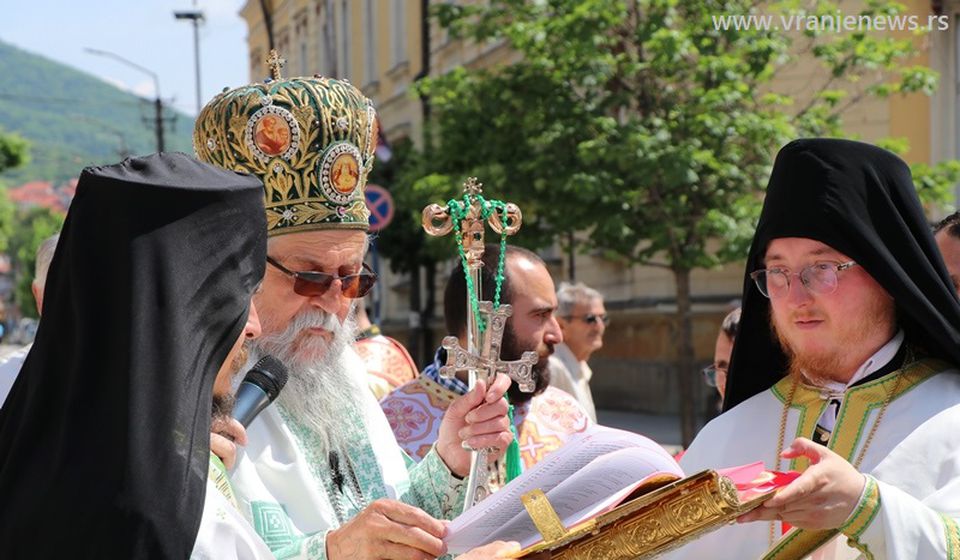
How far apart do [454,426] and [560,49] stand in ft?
33.0

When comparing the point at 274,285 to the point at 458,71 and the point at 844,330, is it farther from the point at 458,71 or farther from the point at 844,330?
the point at 458,71

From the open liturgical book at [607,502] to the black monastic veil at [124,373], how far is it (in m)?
0.63

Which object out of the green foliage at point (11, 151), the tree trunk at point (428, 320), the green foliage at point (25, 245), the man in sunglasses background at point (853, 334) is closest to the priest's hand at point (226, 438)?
the man in sunglasses background at point (853, 334)

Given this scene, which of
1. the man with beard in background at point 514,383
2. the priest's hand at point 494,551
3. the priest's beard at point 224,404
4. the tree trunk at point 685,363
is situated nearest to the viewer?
the priest's hand at point 494,551

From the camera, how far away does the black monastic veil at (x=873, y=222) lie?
125 inches

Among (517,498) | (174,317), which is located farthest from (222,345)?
(517,498)

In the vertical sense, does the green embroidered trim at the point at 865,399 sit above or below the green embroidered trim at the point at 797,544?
above

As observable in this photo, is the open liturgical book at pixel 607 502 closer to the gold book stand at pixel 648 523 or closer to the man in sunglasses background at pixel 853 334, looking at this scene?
the gold book stand at pixel 648 523

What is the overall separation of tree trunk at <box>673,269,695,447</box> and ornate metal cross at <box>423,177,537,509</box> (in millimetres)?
10054

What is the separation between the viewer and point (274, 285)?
3.66m

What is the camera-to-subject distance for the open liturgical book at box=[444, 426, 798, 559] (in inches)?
95.4

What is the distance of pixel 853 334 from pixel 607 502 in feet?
3.56

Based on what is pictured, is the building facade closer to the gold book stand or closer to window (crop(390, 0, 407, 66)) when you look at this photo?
window (crop(390, 0, 407, 66))

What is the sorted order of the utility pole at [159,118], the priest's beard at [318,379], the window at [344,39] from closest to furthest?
the priest's beard at [318,379]
the window at [344,39]
the utility pole at [159,118]
